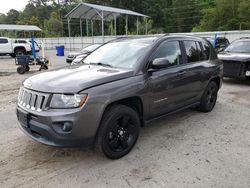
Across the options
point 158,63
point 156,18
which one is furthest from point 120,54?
point 156,18

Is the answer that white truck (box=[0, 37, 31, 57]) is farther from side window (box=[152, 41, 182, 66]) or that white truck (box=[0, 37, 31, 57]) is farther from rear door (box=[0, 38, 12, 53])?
side window (box=[152, 41, 182, 66])

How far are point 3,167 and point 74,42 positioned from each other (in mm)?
32992

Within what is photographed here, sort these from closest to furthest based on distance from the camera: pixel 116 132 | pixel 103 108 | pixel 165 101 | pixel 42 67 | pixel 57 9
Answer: pixel 103 108 → pixel 116 132 → pixel 165 101 → pixel 42 67 → pixel 57 9

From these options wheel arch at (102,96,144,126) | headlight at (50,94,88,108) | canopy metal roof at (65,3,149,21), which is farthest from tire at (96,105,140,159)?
canopy metal roof at (65,3,149,21)

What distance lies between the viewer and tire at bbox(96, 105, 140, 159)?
3250 millimetres

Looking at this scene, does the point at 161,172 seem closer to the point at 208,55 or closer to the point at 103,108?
the point at 103,108

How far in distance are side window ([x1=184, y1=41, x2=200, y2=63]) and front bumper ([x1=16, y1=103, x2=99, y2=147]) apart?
8.65ft

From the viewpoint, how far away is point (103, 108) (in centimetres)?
314

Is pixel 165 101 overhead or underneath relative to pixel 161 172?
overhead

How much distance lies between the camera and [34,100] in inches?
126

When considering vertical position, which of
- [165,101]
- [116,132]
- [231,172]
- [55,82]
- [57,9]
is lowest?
[231,172]

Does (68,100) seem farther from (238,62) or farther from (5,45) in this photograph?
(5,45)

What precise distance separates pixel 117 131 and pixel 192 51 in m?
2.57

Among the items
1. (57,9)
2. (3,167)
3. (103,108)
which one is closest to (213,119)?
(103,108)
